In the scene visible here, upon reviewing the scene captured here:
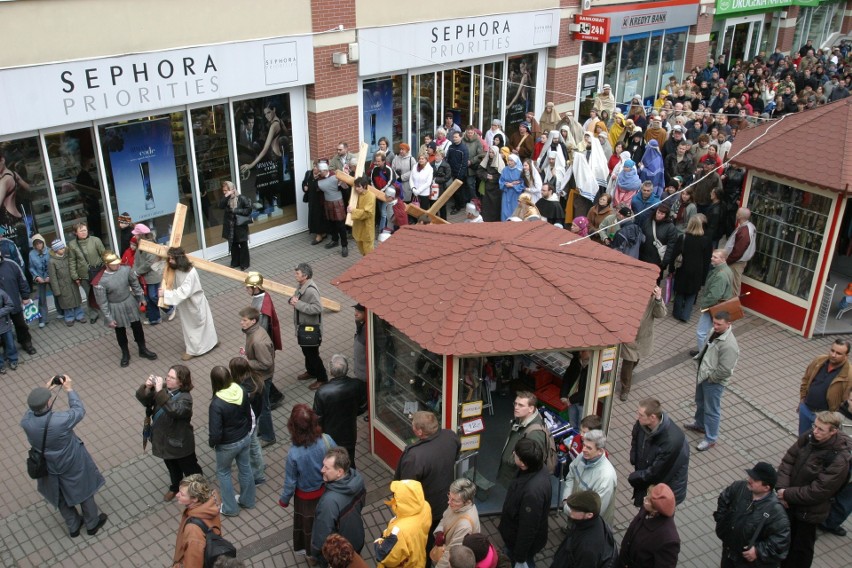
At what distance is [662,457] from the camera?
20.6ft

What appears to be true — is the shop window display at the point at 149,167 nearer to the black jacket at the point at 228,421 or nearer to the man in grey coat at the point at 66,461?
→ the man in grey coat at the point at 66,461

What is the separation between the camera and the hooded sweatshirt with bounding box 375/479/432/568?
5242 millimetres

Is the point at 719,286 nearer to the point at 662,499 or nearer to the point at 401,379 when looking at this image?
the point at 401,379

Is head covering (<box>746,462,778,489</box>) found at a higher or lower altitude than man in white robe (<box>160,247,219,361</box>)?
higher

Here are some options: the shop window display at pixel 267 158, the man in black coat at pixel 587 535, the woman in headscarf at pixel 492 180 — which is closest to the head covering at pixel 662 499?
the man in black coat at pixel 587 535

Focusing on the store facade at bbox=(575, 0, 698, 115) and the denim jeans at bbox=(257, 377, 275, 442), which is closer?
the denim jeans at bbox=(257, 377, 275, 442)

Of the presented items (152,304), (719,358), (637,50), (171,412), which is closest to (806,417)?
(719,358)

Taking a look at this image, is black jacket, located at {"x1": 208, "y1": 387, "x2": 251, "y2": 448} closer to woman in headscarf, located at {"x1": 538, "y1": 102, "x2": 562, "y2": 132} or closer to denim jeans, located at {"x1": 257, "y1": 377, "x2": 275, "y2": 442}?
denim jeans, located at {"x1": 257, "y1": 377, "x2": 275, "y2": 442}

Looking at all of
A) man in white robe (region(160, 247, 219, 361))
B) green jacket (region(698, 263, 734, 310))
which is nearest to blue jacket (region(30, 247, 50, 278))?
man in white robe (region(160, 247, 219, 361))

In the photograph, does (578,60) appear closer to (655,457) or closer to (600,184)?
(600,184)

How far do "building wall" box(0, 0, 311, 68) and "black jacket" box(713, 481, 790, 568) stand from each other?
9.22 metres

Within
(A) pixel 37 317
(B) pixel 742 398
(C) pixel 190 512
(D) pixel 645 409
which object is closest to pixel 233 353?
(A) pixel 37 317

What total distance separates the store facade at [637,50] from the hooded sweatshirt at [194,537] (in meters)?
15.7

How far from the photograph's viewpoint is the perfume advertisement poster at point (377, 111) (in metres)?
14.3
